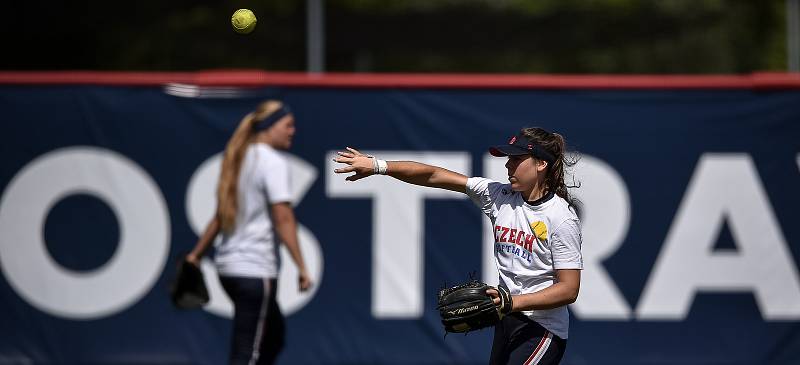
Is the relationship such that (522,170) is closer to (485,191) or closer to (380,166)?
(485,191)

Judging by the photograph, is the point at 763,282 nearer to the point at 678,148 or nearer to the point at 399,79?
the point at 678,148

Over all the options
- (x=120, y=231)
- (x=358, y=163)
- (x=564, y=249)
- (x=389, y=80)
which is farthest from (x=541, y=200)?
(x=120, y=231)

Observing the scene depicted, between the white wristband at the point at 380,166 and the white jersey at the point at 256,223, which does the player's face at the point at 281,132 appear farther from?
the white wristband at the point at 380,166

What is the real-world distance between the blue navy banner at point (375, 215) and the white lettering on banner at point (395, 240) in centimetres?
1

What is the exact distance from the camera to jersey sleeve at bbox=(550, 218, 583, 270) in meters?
4.72

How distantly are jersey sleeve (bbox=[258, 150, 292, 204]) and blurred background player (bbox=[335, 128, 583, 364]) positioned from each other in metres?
1.46

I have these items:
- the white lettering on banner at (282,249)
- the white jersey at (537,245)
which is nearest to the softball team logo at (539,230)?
the white jersey at (537,245)

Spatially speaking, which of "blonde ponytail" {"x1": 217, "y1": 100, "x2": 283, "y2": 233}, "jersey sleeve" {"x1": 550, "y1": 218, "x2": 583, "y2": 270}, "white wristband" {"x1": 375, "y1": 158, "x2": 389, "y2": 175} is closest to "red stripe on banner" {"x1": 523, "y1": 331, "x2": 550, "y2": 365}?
"jersey sleeve" {"x1": 550, "y1": 218, "x2": 583, "y2": 270}

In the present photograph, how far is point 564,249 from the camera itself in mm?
4730

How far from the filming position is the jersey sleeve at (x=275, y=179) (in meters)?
6.25

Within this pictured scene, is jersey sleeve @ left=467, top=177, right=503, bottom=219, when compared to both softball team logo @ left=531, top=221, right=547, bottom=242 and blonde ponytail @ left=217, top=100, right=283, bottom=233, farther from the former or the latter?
blonde ponytail @ left=217, top=100, right=283, bottom=233

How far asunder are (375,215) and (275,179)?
1886 millimetres

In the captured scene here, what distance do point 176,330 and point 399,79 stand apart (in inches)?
102

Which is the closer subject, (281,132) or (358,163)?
(358,163)
